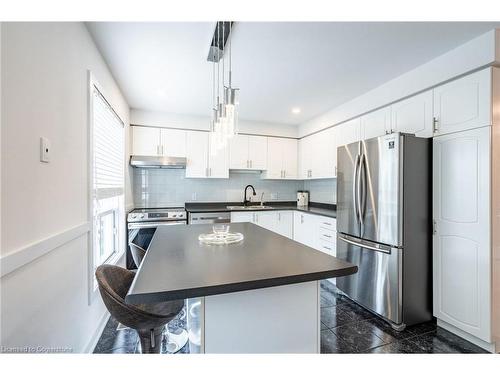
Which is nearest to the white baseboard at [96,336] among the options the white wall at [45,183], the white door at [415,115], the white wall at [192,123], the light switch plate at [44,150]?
the white wall at [45,183]

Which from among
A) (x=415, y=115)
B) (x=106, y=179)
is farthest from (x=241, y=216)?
(x=415, y=115)

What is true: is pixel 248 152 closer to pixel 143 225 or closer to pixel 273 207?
pixel 273 207

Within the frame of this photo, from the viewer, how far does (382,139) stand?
211 centimetres

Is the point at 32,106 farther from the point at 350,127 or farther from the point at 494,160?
the point at 350,127

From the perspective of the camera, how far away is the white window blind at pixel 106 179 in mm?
1910

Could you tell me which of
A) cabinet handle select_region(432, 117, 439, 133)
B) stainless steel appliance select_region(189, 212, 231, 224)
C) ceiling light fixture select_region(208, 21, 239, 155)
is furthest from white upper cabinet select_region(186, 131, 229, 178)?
cabinet handle select_region(432, 117, 439, 133)

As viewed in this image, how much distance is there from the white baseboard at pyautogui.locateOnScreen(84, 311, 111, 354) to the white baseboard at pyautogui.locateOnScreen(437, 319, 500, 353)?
284 centimetres

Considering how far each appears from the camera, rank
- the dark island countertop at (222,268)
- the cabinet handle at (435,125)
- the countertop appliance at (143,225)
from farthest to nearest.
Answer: the countertop appliance at (143,225), the cabinet handle at (435,125), the dark island countertop at (222,268)

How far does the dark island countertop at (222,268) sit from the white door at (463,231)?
1.42 m

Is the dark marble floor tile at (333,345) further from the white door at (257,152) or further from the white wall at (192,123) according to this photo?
the white wall at (192,123)

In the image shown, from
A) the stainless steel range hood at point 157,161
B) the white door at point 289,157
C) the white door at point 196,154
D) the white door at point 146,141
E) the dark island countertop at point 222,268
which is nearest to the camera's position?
the dark island countertop at point 222,268

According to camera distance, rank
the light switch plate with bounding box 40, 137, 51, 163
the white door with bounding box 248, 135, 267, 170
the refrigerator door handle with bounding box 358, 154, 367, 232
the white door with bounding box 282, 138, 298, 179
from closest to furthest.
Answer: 1. the light switch plate with bounding box 40, 137, 51, 163
2. the refrigerator door handle with bounding box 358, 154, 367, 232
3. the white door with bounding box 248, 135, 267, 170
4. the white door with bounding box 282, 138, 298, 179

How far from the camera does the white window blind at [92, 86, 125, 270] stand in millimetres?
1910

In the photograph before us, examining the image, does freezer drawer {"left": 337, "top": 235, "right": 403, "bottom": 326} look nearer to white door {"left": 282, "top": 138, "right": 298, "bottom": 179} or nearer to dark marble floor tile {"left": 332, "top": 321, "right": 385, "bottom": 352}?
dark marble floor tile {"left": 332, "top": 321, "right": 385, "bottom": 352}
